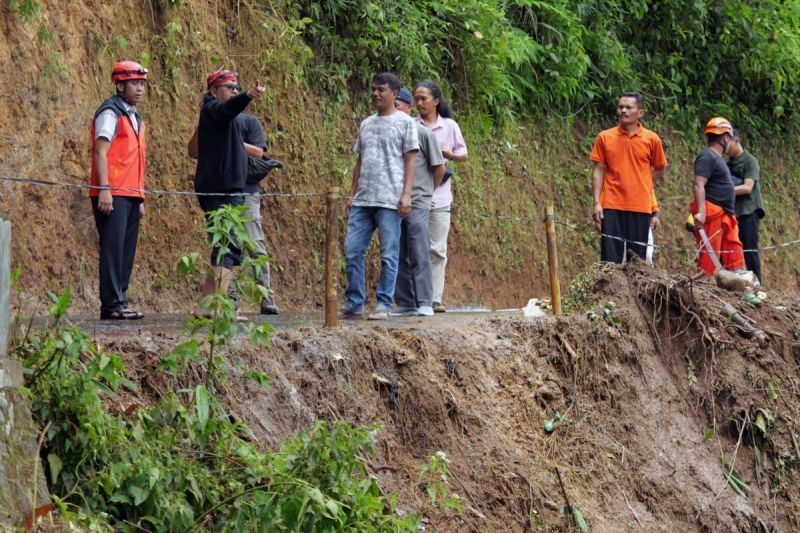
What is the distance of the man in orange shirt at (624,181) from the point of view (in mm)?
11805

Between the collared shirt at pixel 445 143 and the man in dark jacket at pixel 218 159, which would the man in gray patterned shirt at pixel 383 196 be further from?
the collared shirt at pixel 445 143

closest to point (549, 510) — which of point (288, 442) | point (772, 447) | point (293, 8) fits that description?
point (288, 442)

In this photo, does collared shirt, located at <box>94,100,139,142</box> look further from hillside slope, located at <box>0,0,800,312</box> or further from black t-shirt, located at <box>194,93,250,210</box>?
hillside slope, located at <box>0,0,800,312</box>

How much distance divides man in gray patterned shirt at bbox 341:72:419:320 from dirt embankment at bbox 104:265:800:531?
0.83 metres

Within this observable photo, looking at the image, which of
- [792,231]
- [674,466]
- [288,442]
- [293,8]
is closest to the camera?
[288,442]

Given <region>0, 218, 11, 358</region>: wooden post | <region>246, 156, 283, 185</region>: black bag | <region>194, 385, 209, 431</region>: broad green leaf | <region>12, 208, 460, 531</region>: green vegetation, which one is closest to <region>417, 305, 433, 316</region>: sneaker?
<region>246, 156, 283, 185</region>: black bag

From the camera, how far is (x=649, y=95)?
789 inches

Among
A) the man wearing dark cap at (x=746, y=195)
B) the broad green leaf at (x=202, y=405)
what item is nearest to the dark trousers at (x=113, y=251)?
the broad green leaf at (x=202, y=405)

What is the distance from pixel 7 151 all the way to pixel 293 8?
3879 millimetres

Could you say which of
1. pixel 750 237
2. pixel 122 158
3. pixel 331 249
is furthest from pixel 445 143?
pixel 750 237

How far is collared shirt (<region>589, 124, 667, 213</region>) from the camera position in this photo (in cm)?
1180

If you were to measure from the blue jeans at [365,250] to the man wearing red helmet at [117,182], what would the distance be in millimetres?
1637

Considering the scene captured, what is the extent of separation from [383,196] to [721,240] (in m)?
4.50

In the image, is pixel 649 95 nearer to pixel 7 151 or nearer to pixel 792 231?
pixel 792 231
